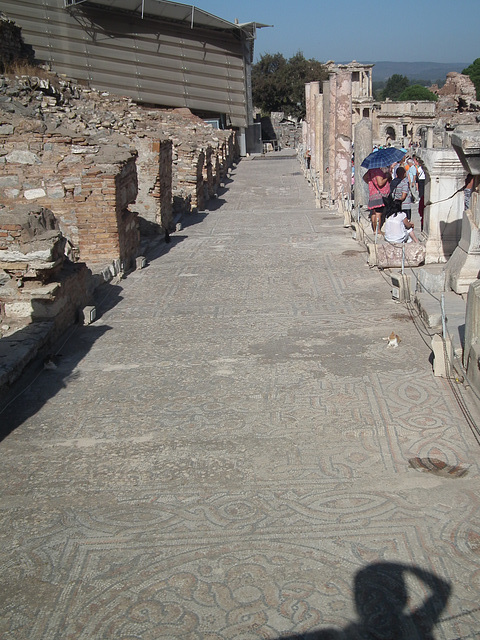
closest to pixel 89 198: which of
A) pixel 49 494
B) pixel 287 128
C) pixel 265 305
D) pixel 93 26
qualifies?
pixel 265 305

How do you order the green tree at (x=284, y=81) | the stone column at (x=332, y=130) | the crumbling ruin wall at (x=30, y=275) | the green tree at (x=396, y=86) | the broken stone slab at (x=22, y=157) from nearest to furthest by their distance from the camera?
the crumbling ruin wall at (x=30, y=275) < the broken stone slab at (x=22, y=157) < the stone column at (x=332, y=130) < the green tree at (x=284, y=81) < the green tree at (x=396, y=86)

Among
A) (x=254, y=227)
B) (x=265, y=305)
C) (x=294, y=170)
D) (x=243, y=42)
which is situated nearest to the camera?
(x=265, y=305)

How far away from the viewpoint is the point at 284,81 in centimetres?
5022

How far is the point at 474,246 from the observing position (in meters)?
6.73

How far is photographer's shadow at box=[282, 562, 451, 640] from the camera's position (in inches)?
101

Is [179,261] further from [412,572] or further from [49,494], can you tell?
[412,572]

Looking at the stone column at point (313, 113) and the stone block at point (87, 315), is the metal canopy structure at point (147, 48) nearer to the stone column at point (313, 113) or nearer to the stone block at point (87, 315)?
the stone column at point (313, 113)

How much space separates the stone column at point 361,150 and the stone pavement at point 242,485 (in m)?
6.63

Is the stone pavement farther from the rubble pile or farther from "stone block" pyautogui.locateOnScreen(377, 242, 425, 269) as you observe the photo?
"stone block" pyautogui.locateOnScreen(377, 242, 425, 269)

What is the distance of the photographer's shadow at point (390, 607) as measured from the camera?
2.57m

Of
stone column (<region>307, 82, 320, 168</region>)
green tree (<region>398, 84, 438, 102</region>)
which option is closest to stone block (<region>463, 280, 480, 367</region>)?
stone column (<region>307, 82, 320, 168</region>)

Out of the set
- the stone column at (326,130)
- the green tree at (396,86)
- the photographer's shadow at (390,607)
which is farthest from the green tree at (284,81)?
the green tree at (396,86)

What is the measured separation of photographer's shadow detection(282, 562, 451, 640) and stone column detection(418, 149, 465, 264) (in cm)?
631

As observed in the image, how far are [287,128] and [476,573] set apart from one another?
154ft
